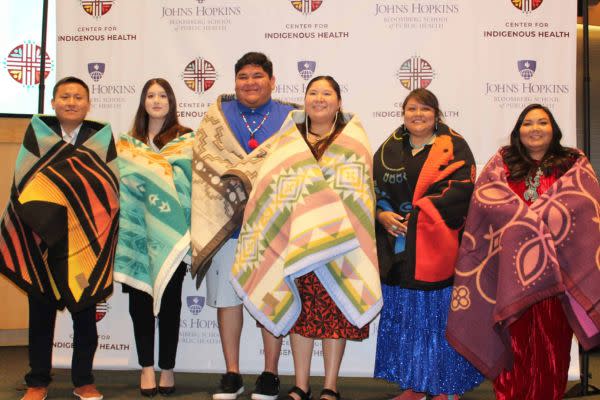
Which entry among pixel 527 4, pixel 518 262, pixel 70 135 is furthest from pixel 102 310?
pixel 527 4

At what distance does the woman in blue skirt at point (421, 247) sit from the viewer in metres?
3.34

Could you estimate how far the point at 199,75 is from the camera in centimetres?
445

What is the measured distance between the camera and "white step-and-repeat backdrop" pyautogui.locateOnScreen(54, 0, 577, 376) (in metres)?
4.27

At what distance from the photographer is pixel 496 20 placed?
4.29 metres

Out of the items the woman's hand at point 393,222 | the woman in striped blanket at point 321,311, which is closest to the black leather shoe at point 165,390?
the woman in striped blanket at point 321,311

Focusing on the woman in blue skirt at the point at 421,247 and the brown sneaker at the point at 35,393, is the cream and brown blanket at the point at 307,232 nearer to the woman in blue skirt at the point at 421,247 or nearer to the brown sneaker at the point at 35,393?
the woman in blue skirt at the point at 421,247

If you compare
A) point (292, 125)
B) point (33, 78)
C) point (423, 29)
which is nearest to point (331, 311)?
point (292, 125)

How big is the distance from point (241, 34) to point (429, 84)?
3.98 ft

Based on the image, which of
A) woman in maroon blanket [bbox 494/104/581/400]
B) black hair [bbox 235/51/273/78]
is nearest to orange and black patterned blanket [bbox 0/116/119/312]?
black hair [bbox 235/51/273/78]

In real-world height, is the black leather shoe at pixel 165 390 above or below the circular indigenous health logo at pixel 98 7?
below

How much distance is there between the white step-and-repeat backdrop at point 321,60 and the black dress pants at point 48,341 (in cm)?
80

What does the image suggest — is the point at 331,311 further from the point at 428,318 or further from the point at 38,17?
the point at 38,17

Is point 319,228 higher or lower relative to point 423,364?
higher

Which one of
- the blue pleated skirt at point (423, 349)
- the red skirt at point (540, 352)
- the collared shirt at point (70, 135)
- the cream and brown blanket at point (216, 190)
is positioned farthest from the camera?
the collared shirt at point (70, 135)
